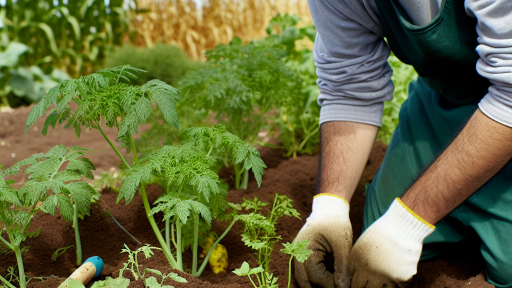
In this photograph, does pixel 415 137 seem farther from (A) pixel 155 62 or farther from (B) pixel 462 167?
(A) pixel 155 62

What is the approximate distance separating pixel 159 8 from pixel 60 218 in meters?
6.25

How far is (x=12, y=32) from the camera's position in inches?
216

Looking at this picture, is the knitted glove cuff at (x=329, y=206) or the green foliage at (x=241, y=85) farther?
the green foliage at (x=241, y=85)

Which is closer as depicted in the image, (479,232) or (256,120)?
(479,232)

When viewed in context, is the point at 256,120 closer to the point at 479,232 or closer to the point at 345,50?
the point at 345,50

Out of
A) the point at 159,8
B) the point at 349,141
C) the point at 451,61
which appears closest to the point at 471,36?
the point at 451,61

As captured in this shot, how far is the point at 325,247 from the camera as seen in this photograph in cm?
162

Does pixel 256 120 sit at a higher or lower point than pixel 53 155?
lower

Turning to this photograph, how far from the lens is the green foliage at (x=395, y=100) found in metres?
2.94

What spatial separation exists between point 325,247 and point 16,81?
14.8ft

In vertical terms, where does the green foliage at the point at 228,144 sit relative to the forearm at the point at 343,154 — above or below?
above

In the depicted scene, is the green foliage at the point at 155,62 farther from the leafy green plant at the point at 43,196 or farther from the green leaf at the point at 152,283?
the green leaf at the point at 152,283

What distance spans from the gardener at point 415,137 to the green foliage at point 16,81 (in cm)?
389

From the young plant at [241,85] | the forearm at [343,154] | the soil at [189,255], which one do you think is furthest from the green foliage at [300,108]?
the forearm at [343,154]
